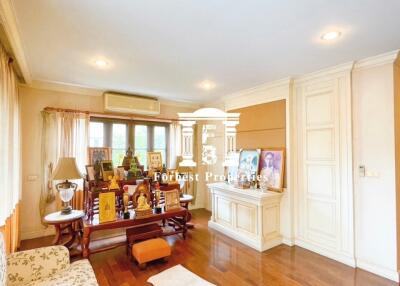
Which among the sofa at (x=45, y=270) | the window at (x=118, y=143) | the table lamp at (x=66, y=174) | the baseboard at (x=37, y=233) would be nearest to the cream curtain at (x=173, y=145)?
the window at (x=118, y=143)

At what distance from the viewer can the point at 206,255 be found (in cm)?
314

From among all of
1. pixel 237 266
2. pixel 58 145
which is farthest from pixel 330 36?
pixel 58 145

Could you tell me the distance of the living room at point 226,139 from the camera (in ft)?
6.38

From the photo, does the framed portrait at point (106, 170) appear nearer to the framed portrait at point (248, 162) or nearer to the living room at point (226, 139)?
the living room at point (226, 139)

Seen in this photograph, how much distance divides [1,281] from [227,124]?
396 centimetres

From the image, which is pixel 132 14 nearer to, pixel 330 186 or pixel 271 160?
pixel 271 160

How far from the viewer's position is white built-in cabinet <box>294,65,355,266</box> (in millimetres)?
2918

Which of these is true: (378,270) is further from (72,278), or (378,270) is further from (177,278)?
(72,278)

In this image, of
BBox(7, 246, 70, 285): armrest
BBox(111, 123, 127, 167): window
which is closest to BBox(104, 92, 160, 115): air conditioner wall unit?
BBox(111, 123, 127, 167): window

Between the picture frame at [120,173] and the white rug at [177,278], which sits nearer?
the white rug at [177,278]

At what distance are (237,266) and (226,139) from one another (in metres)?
2.53

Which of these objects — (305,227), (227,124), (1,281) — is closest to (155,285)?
(1,281)

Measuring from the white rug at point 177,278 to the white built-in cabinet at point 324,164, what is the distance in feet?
6.01

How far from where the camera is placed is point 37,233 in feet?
12.1
